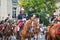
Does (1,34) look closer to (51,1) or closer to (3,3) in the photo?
(51,1)

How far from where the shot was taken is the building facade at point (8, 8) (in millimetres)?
54181

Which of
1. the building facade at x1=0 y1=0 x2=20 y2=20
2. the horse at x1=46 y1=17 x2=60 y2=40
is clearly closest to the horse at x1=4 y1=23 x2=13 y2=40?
the horse at x1=46 y1=17 x2=60 y2=40

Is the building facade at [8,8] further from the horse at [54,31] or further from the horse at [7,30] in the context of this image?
the horse at [54,31]

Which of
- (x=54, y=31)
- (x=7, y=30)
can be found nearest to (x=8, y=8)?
(x=7, y=30)

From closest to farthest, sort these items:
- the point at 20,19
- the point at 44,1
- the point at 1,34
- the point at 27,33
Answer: the point at 27,33 < the point at 20,19 < the point at 1,34 < the point at 44,1

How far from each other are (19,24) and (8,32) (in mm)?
4338

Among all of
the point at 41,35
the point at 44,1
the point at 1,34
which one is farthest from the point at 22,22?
the point at 44,1

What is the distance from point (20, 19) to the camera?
18672 millimetres

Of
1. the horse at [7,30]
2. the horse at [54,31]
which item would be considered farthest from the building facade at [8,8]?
the horse at [54,31]

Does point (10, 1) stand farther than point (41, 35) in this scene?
Yes

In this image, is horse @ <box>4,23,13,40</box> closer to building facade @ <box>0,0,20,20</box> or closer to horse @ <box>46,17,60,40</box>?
horse @ <box>46,17,60,40</box>

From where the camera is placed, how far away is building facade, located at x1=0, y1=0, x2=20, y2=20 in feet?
178

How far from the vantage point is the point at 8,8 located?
182ft

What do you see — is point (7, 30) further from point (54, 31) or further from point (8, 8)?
point (8, 8)
